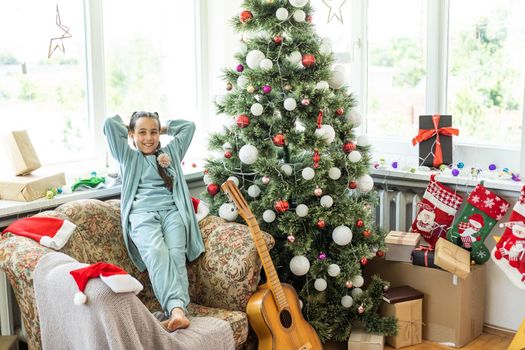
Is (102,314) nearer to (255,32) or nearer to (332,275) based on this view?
(332,275)

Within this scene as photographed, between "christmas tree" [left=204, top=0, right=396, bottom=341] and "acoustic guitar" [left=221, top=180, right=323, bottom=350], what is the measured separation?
131 mm

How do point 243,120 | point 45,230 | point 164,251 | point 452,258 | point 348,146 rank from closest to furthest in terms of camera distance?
point 45,230
point 164,251
point 243,120
point 348,146
point 452,258

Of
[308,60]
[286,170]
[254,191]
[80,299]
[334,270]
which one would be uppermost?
[308,60]

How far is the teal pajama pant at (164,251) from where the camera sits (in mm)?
2811

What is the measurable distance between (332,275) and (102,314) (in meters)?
1.23

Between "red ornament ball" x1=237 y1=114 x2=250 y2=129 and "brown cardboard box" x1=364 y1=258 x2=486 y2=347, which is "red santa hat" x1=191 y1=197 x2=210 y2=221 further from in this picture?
"brown cardboard box" x1=364 y1=258 x2=486 y2=347

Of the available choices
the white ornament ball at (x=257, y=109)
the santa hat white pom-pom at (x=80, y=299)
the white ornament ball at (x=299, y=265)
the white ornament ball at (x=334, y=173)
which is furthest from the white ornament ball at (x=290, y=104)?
the santa hat white pom-pom at (x=80, y=299)

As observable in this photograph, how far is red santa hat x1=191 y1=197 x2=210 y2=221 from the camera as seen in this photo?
3240 millimetres

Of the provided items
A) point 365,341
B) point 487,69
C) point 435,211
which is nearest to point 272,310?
point 365,341

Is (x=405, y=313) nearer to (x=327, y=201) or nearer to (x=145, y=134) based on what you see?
(x=327, y=201)

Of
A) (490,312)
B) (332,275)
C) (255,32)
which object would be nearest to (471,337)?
(490,312)

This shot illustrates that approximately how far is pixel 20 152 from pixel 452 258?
205cm

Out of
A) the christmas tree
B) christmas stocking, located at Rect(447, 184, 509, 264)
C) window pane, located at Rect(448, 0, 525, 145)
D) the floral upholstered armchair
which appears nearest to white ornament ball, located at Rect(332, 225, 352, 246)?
the christmas tree

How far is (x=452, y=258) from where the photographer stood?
11.0 feet
